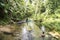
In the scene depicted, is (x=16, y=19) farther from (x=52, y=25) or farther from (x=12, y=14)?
(x=52, y=25)

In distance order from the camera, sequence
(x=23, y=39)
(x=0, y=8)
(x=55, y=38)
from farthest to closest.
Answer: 1. (x=0, y=8)
2. (x=55, y=38)
3. (x=23, y=39)

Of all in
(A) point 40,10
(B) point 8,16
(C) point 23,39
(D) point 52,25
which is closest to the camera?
(C) point 23,39

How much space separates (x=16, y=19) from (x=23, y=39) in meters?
12.4

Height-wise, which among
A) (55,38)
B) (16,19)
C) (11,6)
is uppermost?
(11,6)

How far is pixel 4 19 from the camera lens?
22312mm

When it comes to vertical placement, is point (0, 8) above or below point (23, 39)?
above

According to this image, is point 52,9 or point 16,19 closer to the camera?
point 16,19

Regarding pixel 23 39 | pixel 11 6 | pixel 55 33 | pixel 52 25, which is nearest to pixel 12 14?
pixel 11 6

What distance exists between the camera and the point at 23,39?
14570mm

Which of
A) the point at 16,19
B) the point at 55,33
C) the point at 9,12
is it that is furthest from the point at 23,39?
the point at 16,19

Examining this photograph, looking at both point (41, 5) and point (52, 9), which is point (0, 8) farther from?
point (41, 5)

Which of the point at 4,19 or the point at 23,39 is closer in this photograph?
the point at 23,39

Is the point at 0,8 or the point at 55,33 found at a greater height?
the point at 0,8

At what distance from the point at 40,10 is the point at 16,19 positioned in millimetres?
9930
